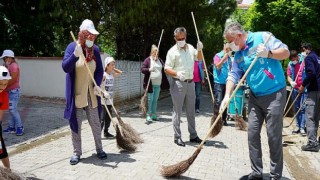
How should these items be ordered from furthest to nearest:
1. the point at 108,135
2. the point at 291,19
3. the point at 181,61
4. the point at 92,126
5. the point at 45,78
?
the point at 291,19 → the point at 45,78 → the point at 108,135 → the point at 181,61 → the point at 92,126

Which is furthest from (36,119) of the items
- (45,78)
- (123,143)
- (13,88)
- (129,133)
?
(123,143)

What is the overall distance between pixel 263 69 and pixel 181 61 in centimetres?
240

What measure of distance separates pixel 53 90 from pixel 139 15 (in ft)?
13.1

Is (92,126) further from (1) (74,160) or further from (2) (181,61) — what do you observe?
(2) (181,61)

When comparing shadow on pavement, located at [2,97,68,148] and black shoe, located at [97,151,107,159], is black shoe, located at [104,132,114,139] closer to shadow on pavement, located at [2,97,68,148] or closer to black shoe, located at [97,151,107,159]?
shadow on pavement, located at [2,97,68,148]

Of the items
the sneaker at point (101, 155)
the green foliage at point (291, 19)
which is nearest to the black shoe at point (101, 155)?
the sneaker at point (101, 155)

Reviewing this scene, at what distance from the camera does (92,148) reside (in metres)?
6.99

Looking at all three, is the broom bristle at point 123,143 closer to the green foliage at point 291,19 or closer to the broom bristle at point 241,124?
the broom bristle at point 241,124

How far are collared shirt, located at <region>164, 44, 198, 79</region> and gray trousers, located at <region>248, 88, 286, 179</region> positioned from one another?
6.98 feet

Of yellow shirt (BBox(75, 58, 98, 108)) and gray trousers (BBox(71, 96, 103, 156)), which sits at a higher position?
yellow shirt (BBox(75, 58, 98, 108))

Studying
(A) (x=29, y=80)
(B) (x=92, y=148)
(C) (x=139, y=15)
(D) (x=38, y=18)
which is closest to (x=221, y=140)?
(B) (x=92, y=148)

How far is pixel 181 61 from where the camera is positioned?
23.4 ft

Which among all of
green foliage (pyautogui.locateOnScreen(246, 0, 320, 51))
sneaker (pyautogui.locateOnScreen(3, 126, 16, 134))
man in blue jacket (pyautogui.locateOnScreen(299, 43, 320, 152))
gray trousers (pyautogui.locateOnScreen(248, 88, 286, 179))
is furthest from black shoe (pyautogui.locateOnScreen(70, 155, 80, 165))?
green foliage (pyautogui.locateOnScreen(246, 0, 320, 51))

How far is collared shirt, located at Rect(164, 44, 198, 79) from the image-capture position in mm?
7112
